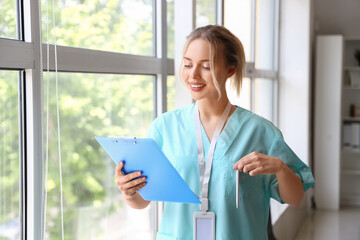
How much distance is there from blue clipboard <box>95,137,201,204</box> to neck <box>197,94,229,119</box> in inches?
12.5

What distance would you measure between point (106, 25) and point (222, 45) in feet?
2.25

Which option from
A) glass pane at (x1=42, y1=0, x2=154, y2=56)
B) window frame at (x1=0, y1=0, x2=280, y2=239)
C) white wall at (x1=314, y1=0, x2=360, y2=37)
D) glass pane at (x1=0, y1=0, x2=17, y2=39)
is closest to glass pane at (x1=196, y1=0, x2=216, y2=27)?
glass pane at (x1=42, y1=0, x2=154, y2=56)

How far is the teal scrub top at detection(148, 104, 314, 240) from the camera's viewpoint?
1.48m

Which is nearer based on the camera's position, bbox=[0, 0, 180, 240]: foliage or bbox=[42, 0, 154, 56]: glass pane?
bbox=[0, 0, 180, 240]: foliage

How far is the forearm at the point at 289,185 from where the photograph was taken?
57.0 inches

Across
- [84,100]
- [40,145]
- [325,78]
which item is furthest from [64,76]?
[325,78]

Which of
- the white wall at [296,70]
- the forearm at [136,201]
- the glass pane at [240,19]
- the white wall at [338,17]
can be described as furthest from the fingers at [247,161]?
the white wall at [338,17]

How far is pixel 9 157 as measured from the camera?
145cm

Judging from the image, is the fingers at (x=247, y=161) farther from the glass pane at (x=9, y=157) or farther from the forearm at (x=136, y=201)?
the glass pane at (x=9, y=157)

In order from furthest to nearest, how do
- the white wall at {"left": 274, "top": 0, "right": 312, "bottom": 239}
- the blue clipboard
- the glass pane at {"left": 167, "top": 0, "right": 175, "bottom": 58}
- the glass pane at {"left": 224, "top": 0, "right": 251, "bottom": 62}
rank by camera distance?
the white wall at {"left": 274, "top": 0, "right": 312, "bottom": 239} → the glass pane at {"left": 224, "top": 0, "right": 251, "bottom": 62} → the glass pane at {"left": 167, "top": 0, "right": 175, "bottom": 58} → the blue clipboard

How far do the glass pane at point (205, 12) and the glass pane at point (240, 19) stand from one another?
18 centimetres

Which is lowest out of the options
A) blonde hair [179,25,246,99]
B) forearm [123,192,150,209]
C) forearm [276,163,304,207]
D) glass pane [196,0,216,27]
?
forearm [123,192,150,209]

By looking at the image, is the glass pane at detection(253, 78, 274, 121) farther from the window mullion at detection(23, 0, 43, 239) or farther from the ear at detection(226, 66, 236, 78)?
the window mullion at detection(23, 0, 43, 239)

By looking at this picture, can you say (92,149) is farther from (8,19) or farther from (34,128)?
(8,19)
